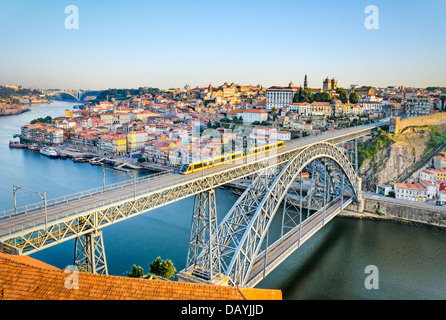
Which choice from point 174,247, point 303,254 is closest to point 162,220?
point 174,247

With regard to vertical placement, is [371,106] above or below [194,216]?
above

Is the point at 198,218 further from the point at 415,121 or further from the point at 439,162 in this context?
the point at 415,121

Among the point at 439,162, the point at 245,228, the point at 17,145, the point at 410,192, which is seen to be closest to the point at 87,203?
the point at 245,228

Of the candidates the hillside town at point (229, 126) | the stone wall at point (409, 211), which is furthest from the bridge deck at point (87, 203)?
the hillside town at point (229, 126)

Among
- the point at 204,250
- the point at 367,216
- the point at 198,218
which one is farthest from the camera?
the point at 367,216

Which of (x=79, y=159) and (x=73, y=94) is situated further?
(x=73, y=94)
